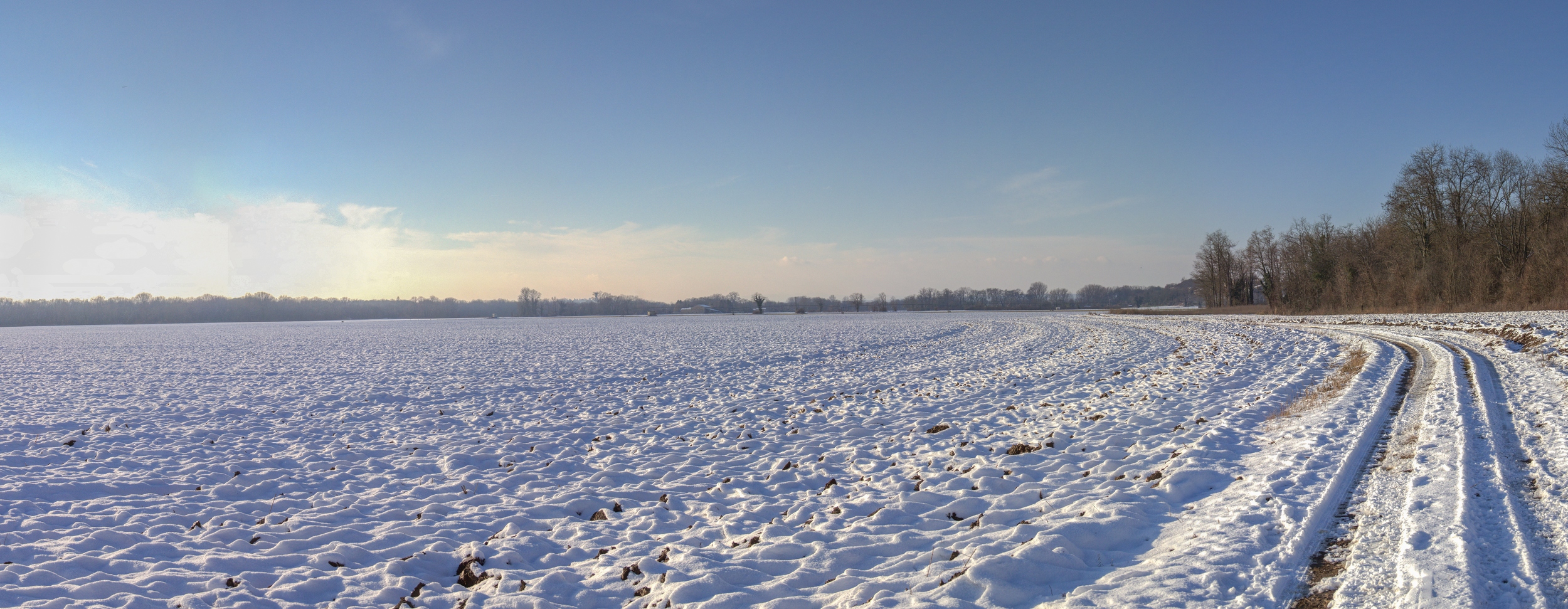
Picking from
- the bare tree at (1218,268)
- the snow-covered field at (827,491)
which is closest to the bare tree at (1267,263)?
the bare tree at (1218,268)

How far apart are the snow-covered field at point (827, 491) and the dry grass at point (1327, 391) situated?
0.09 m

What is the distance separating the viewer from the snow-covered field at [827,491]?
181 inches

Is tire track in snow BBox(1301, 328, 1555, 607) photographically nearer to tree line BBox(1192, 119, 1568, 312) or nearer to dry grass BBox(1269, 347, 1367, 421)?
dry grass BBox(1269, 347, 1367, 421)

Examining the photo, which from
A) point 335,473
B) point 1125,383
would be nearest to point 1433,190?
point 1125,383

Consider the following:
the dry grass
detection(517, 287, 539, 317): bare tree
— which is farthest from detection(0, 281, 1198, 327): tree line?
the dry grass

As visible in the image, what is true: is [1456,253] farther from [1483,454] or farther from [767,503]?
[767,503]

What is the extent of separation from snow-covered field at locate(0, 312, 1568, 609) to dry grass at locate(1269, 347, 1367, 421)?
0.09m

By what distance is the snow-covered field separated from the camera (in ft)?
15.1

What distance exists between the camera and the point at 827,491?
735cm

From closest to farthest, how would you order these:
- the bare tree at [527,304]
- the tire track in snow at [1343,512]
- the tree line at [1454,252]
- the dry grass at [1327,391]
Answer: the tire track in snow at [1343,512] < the dry grass at [1327,391] < the tree line at [1454,252] < the bare tree at [527,304]

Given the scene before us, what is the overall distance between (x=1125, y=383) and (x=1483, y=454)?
→ 7.98m

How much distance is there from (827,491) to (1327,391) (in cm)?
983

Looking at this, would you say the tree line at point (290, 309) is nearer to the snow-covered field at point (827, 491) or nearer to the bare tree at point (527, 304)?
the bare tree at point (527, 304)

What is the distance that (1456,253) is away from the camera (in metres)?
45.1
